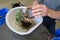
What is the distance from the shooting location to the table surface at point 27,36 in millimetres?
1123

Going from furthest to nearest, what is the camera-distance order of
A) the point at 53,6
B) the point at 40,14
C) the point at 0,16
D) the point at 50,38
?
the point at 0,16
the point at 50,38
the point at 53,6
the point at 40,14

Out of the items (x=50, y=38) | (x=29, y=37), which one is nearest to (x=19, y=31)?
(x=29, y=37)

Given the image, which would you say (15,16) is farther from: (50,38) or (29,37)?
(50,38)

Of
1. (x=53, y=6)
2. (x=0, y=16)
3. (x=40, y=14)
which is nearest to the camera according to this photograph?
(x=40, y=14)

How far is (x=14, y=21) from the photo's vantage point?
3.73ft

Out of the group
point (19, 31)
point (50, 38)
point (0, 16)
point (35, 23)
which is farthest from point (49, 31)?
point (0, 16)

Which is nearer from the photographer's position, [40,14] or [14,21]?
[40,14]

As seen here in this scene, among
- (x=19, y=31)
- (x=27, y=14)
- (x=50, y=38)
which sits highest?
(x=27, y=14)

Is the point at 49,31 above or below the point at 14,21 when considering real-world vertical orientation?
below

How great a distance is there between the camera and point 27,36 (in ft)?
3.68

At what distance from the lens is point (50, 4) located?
3.56 feet

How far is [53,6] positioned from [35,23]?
184 mm

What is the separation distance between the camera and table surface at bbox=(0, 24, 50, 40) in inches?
44.2

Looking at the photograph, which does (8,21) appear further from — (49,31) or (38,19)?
(49,31)
